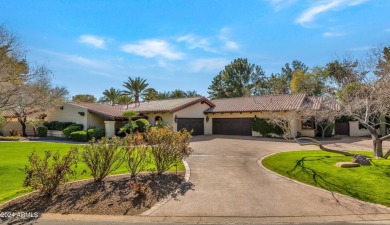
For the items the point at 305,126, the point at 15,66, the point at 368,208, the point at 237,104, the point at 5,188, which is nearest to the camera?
the point at 368,208

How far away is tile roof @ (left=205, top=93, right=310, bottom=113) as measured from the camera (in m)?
27.6

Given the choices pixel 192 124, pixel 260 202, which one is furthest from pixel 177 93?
pixel 260 202

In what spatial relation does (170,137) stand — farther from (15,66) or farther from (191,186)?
(15,66)

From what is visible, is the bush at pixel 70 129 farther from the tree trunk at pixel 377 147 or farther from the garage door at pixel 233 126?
the tree trunk at pixel 377 147

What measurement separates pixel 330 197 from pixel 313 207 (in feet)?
4.09

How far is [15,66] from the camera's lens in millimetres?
17453

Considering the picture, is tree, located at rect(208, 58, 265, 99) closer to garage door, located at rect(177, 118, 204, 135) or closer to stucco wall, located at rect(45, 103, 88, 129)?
garage door, located at rect(177, 118, 204, 135)

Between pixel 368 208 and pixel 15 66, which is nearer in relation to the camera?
pixel 368 208

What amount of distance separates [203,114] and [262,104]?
25.0ft

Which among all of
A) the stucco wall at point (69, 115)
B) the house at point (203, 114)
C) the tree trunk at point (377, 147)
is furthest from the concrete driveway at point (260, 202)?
the stucco wall at point (69, 115)

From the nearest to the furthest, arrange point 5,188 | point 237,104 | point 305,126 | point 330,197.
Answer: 1. point 330,197
2. point 5,188
3. point 305,126
4. point 237,104

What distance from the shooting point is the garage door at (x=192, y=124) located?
98.5 feet

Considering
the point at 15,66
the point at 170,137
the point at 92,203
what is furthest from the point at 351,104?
the point at 15,66

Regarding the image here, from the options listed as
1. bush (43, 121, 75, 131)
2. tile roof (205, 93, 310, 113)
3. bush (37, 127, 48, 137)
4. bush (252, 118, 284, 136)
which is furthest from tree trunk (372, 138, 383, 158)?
bush (37, 127, 48, 137)
